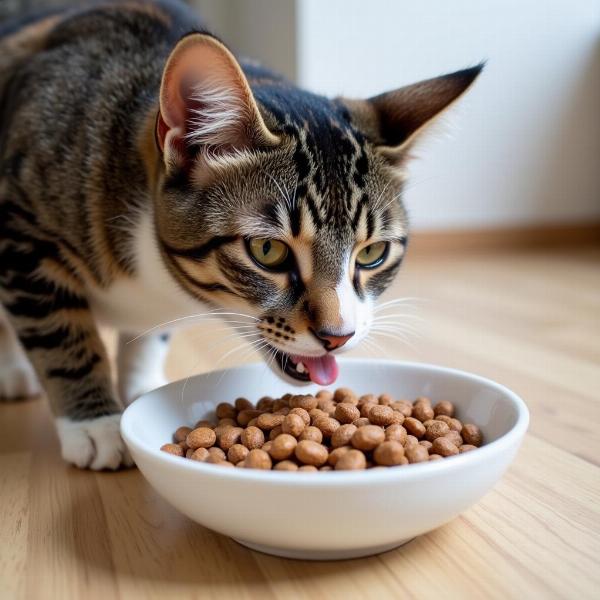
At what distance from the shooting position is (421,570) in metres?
0.76

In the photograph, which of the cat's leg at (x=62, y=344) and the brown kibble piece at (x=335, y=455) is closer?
the brown kibble piece at (x=335, y=455)

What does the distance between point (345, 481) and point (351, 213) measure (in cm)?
44

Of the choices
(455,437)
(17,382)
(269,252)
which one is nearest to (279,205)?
(269,252)

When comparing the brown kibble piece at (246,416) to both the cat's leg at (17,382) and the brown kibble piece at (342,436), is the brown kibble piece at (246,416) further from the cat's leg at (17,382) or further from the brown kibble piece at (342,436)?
the cat's leg at (17,382)

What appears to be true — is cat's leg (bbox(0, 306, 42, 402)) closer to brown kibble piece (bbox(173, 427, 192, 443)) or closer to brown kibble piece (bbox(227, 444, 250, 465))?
brown kibble piece (bbox(173, 427, 192, 443))

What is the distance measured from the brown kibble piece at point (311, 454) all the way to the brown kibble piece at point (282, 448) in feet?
0.04

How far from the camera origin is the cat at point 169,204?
0.96 meters

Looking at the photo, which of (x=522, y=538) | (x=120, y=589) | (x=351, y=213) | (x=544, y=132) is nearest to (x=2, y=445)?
(x=120, y=589)

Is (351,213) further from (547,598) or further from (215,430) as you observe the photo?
(547,598)

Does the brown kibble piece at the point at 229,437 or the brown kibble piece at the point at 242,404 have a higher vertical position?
the brown kibble piece at the point at 229,437

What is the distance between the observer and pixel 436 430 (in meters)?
0.90

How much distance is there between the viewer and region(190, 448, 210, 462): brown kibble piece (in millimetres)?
838

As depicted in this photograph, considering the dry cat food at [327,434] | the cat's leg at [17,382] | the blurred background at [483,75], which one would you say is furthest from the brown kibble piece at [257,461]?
the blurred background at [483,75]

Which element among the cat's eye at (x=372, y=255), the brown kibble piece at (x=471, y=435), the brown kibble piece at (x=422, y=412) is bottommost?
the brown kibble piece at (x=422, y=412)
